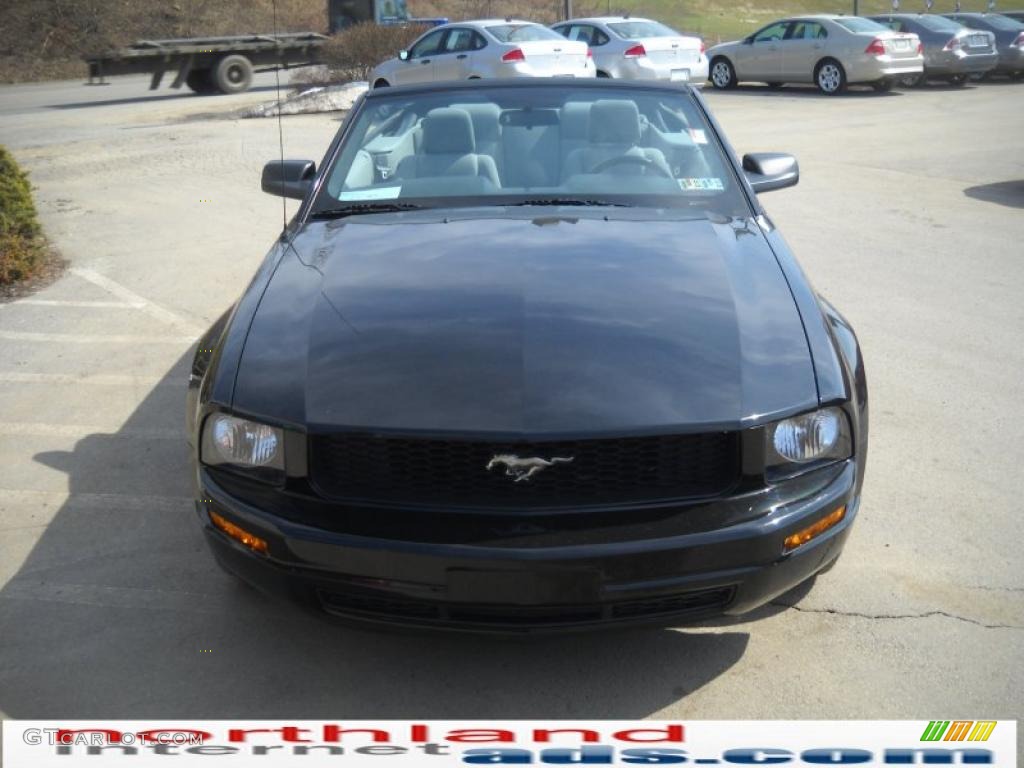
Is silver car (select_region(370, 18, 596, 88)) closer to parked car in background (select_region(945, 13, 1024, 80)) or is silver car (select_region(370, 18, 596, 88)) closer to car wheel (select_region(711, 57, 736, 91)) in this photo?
car wheel (select_region(711, 57, 736, 91))

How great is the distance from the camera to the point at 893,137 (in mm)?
14688

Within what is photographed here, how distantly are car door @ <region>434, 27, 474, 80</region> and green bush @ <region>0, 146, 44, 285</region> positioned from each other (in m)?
10.6

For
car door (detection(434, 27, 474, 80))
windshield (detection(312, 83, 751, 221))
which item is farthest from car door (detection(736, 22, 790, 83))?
windshield (detection(312, 83, 751, 221))

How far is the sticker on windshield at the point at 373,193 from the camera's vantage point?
438 cm

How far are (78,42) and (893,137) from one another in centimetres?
3612

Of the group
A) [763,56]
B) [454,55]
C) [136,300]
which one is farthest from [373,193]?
[763,56]

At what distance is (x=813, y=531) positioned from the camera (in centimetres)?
285

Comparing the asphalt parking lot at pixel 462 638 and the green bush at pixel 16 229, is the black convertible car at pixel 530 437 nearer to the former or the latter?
the asphalt parking lot at pixel 462 638

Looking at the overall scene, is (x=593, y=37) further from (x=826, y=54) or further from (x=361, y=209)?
(x=361, y=209)

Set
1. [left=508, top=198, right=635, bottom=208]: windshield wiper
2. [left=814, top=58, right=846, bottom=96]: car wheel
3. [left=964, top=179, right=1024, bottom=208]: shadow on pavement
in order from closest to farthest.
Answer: [left=508, top=198, right=635, bottom=208]: windshield wiper < [left=964, top=179, right=1024, bottom=208]: shadow on pavement < [left=814, top=58, right=846, bottom=96]: car wheel

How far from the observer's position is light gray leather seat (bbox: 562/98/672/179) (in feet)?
14.7

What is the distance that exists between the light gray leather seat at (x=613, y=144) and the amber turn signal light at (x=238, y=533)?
2166mm

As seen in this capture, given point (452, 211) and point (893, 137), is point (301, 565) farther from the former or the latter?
point (893, 137)

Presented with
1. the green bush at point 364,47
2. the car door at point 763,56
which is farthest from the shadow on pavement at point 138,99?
the car door at point 763,56
